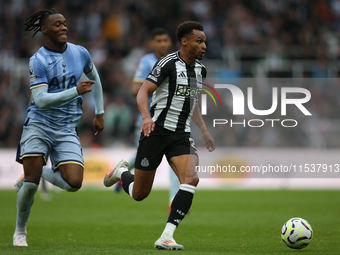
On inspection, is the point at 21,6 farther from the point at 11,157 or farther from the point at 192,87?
the point at 192,87

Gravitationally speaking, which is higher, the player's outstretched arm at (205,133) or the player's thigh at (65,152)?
the player's outstretched arm at (205,133)

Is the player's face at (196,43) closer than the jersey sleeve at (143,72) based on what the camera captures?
Yes

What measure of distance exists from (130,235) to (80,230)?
0.92 m

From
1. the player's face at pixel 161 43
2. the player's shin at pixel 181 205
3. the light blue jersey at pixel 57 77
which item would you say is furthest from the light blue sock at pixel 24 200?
the player's face at pixel 161 43

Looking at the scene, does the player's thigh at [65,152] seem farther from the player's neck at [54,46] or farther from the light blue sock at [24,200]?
the player's neck at [54,46]

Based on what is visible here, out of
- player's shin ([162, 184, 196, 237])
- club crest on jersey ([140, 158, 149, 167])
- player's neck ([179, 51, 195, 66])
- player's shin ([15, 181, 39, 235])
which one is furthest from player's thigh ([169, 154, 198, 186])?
player's shin ([15, 181, 39, 235])

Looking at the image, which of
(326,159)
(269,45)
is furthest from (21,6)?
(326,159)

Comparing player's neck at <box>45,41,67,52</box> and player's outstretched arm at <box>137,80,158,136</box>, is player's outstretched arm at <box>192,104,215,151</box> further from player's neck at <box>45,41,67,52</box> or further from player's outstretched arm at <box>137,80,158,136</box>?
player's neck at <box>45,41,67,52</box>

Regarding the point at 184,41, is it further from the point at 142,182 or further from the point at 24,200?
the point at 24,200

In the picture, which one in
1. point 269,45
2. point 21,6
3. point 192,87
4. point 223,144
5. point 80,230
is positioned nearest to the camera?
point 192,87

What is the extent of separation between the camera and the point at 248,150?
15195 mm

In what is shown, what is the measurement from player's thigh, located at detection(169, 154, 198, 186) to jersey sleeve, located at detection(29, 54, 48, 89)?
1.68m

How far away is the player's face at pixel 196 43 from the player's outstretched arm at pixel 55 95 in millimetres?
1152

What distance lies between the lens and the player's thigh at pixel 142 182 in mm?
5789
